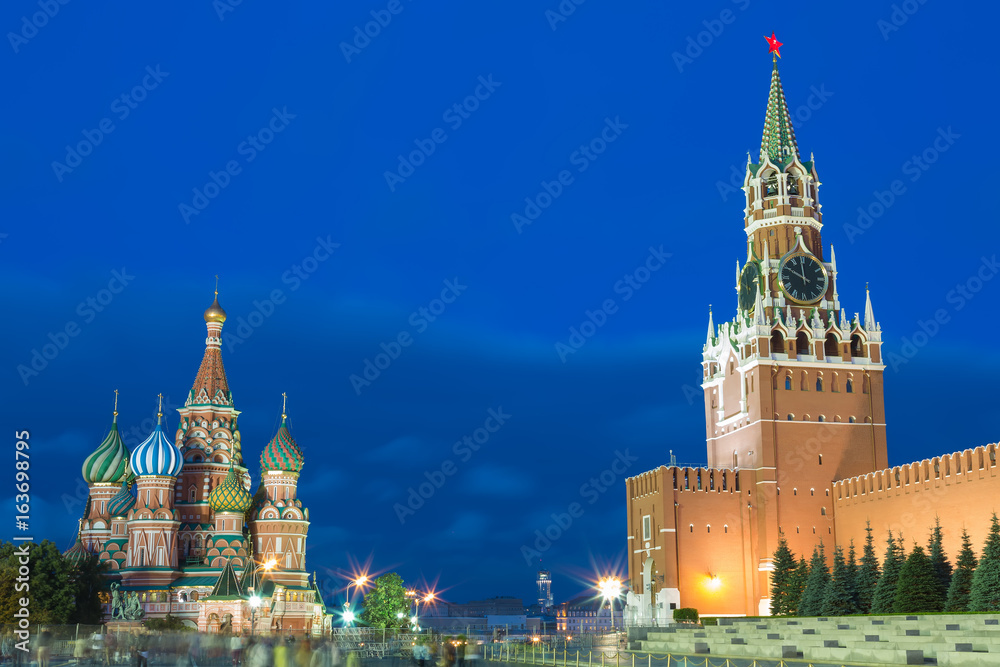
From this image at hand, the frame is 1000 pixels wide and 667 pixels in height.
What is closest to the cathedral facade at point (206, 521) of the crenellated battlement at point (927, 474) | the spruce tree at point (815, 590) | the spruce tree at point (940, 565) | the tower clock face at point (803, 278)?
the spruce tree at point (815, 590)

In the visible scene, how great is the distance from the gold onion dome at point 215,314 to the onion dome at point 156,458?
10.1 metres

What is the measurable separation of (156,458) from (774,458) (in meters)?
35.8

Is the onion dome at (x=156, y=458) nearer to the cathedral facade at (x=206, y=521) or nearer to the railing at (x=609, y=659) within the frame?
the cathedral facade at (x=206, y=521)

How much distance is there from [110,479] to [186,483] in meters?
5.09

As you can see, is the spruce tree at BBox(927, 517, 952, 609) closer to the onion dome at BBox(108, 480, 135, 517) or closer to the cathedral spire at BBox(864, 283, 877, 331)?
the cathedral spire at BBox(864, 283, 877, 331)

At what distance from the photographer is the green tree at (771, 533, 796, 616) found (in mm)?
46656

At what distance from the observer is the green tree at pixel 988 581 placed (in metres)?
34.2

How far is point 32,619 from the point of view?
47.4 metres

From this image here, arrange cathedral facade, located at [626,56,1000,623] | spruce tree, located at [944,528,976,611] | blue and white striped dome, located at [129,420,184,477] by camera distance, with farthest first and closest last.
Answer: blue and white striped dome, located at [129,420,184,477], cathedral facade, located at [626,56,1000,623], spruce tree, located at [944,528,976,611]

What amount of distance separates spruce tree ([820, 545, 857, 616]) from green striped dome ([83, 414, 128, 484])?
4590 cm

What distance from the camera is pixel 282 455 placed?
225 feet

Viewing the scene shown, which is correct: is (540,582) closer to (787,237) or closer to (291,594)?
(291,594)

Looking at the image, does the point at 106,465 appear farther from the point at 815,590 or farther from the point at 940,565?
the point at 940,565

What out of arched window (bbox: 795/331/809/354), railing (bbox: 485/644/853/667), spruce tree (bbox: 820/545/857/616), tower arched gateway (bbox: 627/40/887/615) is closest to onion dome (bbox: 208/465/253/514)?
tower arched gateway (bbox: 627/40/887/615)
